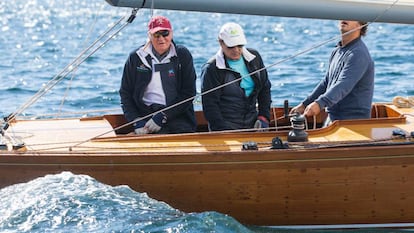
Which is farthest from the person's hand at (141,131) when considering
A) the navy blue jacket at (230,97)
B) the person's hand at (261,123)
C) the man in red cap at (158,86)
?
the person's hand at (261,123)

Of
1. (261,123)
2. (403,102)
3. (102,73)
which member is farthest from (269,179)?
(102,73)

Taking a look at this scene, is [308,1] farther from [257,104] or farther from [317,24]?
[317,24]

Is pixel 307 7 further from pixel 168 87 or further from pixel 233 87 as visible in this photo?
pixel 168 87

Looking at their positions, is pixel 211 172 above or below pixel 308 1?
below

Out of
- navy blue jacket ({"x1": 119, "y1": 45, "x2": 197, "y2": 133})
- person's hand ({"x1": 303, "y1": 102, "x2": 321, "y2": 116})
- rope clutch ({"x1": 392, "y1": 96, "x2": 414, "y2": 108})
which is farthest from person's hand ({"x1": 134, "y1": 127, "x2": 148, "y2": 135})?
rope clutch ({"x1": 392, "y1": 96, "x2": 414, "y2": 108})

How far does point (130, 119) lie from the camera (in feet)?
26.6

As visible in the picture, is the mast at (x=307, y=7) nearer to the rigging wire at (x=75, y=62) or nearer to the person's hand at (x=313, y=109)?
the rigging wire at (x=75, y=62)

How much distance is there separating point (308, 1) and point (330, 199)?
5.59 ft

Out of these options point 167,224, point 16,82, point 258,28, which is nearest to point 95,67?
point 16,82

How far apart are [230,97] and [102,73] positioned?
9.80 meters

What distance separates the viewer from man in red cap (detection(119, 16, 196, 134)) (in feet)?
26.4

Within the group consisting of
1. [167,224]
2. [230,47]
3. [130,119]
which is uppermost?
[230,47]

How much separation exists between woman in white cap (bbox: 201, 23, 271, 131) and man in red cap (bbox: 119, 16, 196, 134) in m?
0.23

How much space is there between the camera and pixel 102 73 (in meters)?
17.5
